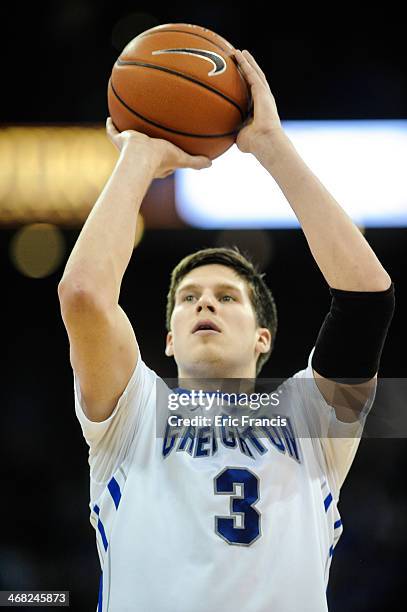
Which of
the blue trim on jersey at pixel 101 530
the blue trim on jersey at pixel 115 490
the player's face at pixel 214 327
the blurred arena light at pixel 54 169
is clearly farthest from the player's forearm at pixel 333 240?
the blurred arena light at pixel 54 169

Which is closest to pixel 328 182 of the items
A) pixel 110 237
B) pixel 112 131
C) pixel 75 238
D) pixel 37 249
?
pixel 75 238

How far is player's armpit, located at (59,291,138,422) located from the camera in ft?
7.54

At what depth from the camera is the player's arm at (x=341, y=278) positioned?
244 cm

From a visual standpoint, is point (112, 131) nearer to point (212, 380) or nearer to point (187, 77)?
point (187, 77)

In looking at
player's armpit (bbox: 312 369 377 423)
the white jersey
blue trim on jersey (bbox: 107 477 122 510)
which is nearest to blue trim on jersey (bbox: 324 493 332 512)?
the white jersey

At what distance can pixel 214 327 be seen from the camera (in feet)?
9.53

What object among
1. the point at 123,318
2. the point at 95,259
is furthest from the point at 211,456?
the point at 95,259

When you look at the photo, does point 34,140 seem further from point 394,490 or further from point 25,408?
point 394,490

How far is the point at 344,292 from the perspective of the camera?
2453mm

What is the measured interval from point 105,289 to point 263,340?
1140 mm

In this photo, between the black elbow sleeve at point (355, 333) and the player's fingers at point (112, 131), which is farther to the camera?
the player's fingers at point (112, 131)

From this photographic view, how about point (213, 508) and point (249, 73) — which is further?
point (249, 73)

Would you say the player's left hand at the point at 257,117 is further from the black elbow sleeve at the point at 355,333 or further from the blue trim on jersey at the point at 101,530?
the blue trim on jersey at the point at 101,530

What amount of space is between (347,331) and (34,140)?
12.2ft
